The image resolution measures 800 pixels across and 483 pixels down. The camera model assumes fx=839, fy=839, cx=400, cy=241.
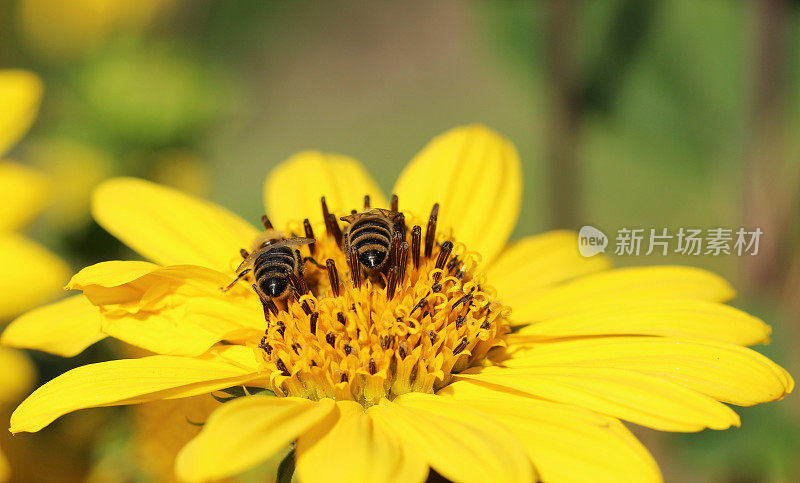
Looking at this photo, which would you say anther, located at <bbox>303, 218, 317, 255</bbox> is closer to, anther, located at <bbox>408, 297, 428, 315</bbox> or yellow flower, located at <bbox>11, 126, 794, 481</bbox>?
yellow flower, located at <bbox>11, 126, 794, 481</bbox>

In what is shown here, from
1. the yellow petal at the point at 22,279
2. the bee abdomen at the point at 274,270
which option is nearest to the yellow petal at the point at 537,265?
the bee abdomen at the point at 274,270

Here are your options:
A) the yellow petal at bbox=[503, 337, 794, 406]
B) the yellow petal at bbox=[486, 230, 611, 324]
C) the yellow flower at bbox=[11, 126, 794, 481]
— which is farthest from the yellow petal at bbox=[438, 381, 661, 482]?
the yellow petal at bbox=[486, 230, 611, 324]

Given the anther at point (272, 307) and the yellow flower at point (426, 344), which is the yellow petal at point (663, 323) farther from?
the anther at point (272, 307)

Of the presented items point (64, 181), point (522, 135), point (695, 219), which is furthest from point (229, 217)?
point (522, 135)

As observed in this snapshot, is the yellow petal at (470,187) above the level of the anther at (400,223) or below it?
above

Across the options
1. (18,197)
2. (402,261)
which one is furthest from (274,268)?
(18,197)
